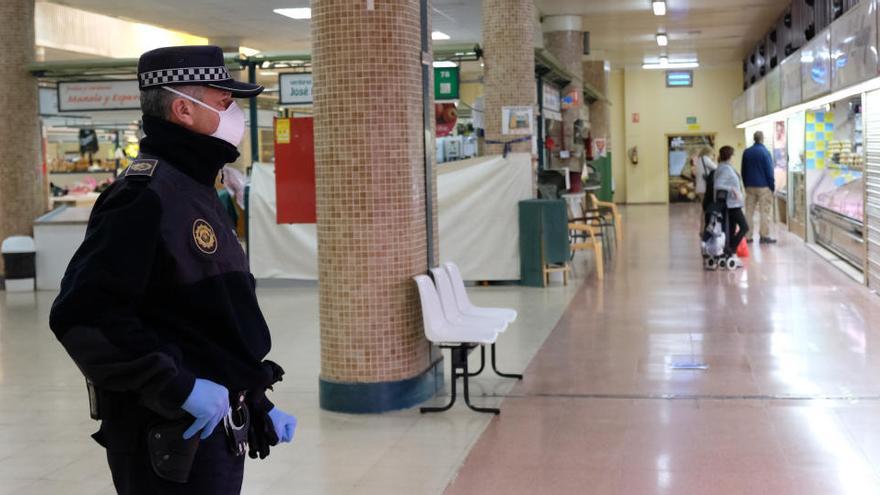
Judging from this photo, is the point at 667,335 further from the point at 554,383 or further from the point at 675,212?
the point at 675,212

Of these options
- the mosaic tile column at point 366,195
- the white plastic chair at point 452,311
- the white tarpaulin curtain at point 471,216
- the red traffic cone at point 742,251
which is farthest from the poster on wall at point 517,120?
the mosaic tile column at point 366,195

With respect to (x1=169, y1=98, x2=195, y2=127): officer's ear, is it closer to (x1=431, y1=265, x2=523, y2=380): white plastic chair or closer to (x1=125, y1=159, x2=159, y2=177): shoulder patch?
(x1=125, y1=159, x2=159, y2=177): shoulder patch

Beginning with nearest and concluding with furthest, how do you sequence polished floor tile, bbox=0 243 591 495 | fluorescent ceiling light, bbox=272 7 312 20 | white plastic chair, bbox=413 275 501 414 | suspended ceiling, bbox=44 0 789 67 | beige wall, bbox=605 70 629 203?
polished floor tile, bbox=0 243 591 495
white plastic chair, bbox=413 275 501 414
suspended ceiling, bbox=44 0 789 67
fluorescent ceiling light, bbox=272 7 312 20
beige wall, bbox=605 70 629 203

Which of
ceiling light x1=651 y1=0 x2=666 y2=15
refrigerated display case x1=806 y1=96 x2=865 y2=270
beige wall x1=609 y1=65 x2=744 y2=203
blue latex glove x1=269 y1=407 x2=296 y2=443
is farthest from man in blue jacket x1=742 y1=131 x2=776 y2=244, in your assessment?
beige wall x1=609 y1=65 x2=744 y2=203

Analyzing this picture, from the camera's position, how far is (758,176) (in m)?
15.2

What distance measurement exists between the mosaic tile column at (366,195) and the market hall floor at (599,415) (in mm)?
297

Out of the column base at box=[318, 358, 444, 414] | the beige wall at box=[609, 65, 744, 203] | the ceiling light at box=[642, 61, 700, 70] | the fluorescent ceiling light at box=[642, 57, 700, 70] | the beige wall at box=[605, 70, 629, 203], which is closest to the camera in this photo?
the column base at box=[318, 358, 444, 414]

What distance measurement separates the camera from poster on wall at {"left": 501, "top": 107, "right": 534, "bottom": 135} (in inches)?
476

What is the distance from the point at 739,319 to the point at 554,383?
2.95 meters

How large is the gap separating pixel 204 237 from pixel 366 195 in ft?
11.3

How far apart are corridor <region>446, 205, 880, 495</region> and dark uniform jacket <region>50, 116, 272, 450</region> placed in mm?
2237

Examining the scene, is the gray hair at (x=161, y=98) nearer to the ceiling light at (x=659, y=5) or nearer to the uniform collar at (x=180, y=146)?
the uniform collar at (x=180, y=146)

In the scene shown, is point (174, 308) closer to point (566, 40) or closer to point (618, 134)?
point (566, 40)

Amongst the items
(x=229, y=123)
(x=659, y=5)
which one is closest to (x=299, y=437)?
(x=229, y=123)
